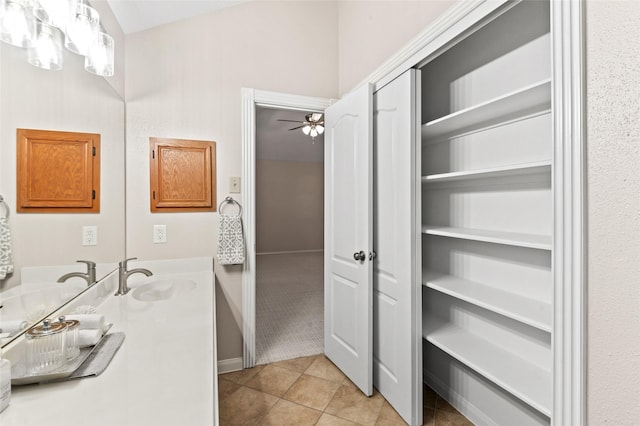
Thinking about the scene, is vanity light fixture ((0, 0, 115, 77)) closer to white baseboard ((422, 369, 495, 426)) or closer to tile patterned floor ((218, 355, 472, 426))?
tile patterned floor ((218, 355, 472, 426))

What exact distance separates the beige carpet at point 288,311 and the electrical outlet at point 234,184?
Result: 1361 millimetres

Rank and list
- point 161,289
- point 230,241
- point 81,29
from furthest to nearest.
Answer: point 230,241
point 161,289
point 81,29

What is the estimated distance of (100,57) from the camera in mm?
1419

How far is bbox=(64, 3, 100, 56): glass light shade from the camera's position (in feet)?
3.99

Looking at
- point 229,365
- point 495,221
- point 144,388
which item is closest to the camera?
point 144,388

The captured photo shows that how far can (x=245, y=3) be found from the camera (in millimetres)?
2426

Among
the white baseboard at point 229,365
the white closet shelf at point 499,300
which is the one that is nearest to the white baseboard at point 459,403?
the white closet shelf at point 499,300

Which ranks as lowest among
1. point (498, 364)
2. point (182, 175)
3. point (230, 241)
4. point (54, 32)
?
point (498, 364)

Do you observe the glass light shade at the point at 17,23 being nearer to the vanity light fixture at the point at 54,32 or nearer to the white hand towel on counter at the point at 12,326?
the vanity light fixture at the point at 54,32

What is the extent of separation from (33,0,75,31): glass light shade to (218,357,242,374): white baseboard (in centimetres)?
221

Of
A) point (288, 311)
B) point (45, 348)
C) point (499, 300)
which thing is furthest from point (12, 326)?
point (288, 311)

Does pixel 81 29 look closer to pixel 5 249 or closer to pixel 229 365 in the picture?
pixel 5 249

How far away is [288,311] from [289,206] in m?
4.41

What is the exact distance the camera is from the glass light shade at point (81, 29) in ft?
3.99
